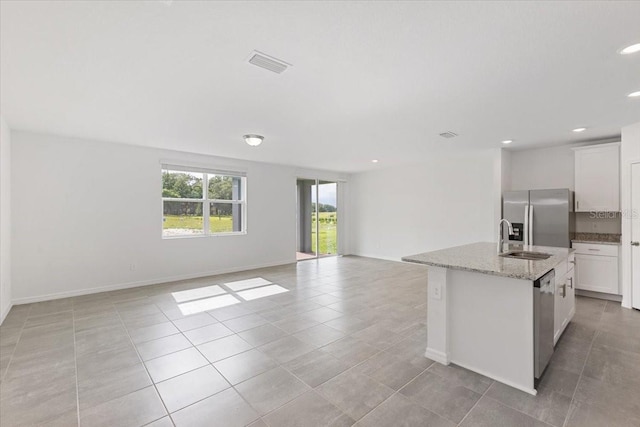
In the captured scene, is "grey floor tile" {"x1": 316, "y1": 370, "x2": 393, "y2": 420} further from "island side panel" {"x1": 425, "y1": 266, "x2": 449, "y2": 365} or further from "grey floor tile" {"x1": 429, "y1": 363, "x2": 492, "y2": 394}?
"island side panel" {"x1": 425, "y1": 266, "x2": 449, "y2": 365}

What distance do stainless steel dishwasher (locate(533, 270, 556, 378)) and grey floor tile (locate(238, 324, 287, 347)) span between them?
2.26 m

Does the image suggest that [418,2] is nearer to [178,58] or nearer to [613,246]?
[178,58]

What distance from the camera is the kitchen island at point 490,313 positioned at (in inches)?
83.9

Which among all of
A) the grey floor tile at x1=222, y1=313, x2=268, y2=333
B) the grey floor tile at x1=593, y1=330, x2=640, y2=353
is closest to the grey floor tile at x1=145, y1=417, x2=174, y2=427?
the grey floor tile at x1=222, y1=313, x2=268, y2=333

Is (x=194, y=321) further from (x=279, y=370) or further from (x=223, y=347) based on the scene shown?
(x=279, y=370)

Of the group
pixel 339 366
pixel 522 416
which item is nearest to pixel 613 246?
pixel 522 416

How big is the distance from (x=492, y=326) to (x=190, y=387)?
2.43 metres

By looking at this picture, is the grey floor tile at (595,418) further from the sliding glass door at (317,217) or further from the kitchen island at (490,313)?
the sliding glass door at (317,217)

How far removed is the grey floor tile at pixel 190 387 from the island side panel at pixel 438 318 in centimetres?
179

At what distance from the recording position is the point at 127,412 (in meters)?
1.91

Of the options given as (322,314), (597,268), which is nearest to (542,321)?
(322,314)

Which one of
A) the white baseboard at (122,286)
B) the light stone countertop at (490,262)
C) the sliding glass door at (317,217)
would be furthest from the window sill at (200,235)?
the light stone countertop at (490,262)

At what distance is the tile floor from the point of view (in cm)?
188

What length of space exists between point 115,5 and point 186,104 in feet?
5.06
